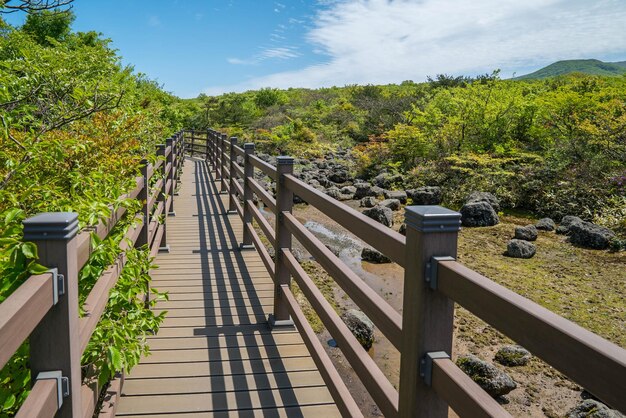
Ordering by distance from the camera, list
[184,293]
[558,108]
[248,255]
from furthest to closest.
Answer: [558,108] < [248,255] < [184,293]

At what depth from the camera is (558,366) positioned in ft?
3.42

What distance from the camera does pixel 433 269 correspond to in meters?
1.55

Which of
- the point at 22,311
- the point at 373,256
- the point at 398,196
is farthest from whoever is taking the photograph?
the point at 398,196

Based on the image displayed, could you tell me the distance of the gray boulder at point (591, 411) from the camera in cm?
400

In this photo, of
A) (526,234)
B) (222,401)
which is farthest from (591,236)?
(222,401)

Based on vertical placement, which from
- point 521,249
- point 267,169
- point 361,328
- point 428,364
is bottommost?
point 361,328

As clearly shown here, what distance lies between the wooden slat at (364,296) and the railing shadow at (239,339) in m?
0.86

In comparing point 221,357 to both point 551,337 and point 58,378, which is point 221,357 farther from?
point 551,337

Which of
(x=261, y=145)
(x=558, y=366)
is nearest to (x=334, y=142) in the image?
(x=261, y=145)

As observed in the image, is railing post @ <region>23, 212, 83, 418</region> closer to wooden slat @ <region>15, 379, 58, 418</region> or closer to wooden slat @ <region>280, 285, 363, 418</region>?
wooden slat @ <region>15, 379, 58, 418</region>

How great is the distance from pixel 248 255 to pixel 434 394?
15.3 ft

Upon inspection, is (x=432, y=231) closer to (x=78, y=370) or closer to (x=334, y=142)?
(x=78, y=370)

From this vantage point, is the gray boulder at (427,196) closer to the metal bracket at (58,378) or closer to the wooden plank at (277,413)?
the wooden plank at (277,413)

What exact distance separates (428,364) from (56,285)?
1182 mm
